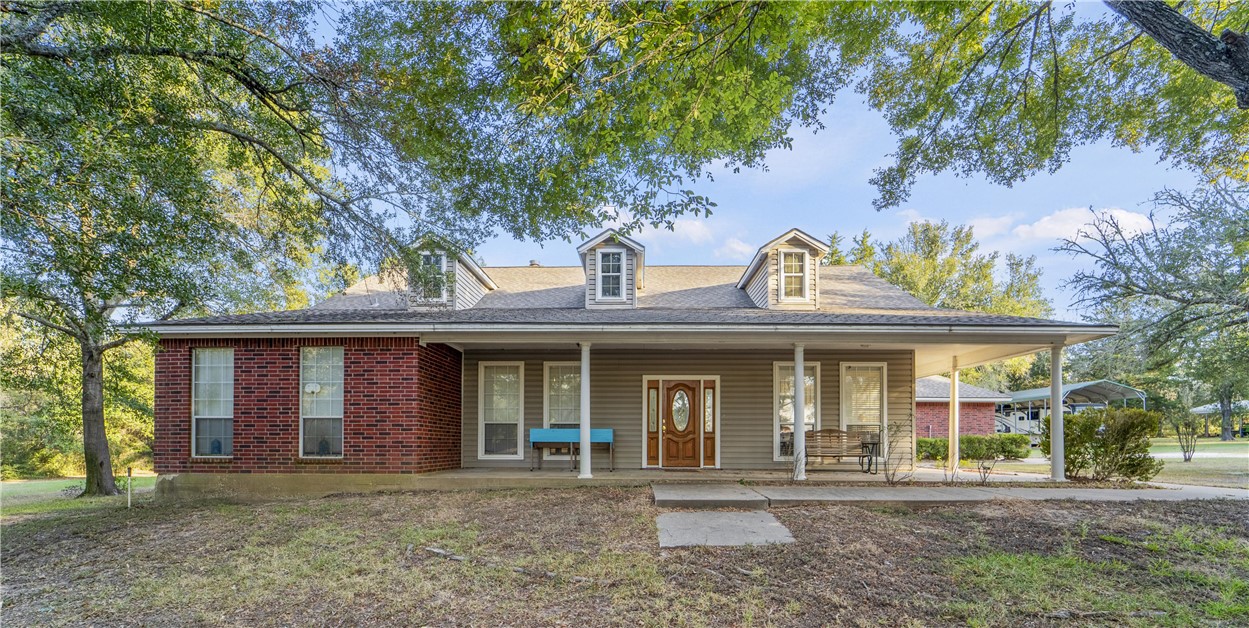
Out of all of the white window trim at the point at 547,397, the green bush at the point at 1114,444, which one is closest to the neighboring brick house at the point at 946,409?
the green bush at the point at 1114,444

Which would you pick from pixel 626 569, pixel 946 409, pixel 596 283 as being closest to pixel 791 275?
pixel 596 283

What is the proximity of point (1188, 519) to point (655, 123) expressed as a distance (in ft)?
25.1

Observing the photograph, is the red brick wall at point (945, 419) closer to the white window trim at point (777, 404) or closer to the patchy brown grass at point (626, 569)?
the white window trim at point (777, 404)

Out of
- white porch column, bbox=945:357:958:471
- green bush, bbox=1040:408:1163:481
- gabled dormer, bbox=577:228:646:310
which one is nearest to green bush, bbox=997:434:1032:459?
white porch column, bbox=945:357:958:471

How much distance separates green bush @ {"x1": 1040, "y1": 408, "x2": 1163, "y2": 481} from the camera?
9.36 m

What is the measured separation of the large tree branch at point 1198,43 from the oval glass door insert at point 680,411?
8.69 metres

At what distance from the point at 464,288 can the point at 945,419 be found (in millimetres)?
18391

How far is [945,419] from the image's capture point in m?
21.1

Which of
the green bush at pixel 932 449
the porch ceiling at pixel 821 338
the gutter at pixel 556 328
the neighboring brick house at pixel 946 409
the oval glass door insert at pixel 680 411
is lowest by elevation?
the green bush at pixel 932 449

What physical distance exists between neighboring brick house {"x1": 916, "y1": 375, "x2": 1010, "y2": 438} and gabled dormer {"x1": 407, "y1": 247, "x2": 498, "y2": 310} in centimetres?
1644

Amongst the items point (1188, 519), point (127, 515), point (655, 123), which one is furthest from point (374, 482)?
point (1188, 519)

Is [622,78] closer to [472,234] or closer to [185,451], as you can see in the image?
[472,234]

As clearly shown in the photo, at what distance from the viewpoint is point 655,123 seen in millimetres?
5312

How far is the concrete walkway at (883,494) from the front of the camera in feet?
24.4
